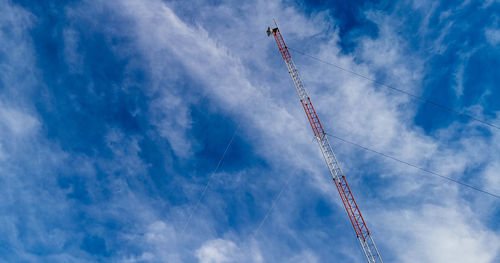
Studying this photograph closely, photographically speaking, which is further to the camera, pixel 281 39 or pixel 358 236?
pixel 281 39

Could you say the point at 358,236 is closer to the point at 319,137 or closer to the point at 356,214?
the point at 356,214

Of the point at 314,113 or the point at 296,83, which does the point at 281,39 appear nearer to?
the point at 296,83

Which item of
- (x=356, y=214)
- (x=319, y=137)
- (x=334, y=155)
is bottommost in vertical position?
(x=356, y=214)

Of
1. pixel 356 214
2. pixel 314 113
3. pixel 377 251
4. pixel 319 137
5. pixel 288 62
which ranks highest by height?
pixel 288 62

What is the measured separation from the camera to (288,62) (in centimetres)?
10294

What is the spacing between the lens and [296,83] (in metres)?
99.2

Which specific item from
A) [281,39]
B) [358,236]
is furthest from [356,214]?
[281,39]

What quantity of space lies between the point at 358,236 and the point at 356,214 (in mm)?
6448

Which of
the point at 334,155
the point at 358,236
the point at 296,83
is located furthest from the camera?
the point at 296,83

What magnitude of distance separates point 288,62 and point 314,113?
2334 cm

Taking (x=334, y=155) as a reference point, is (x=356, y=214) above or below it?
below

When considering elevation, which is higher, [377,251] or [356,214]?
[356,214]

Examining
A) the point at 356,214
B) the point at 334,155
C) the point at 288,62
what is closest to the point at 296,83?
the point at 288,62

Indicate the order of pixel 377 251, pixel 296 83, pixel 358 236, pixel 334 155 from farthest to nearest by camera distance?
pixel 296 83
pixel 334 155
pixel 358 236
pixel 377 251
